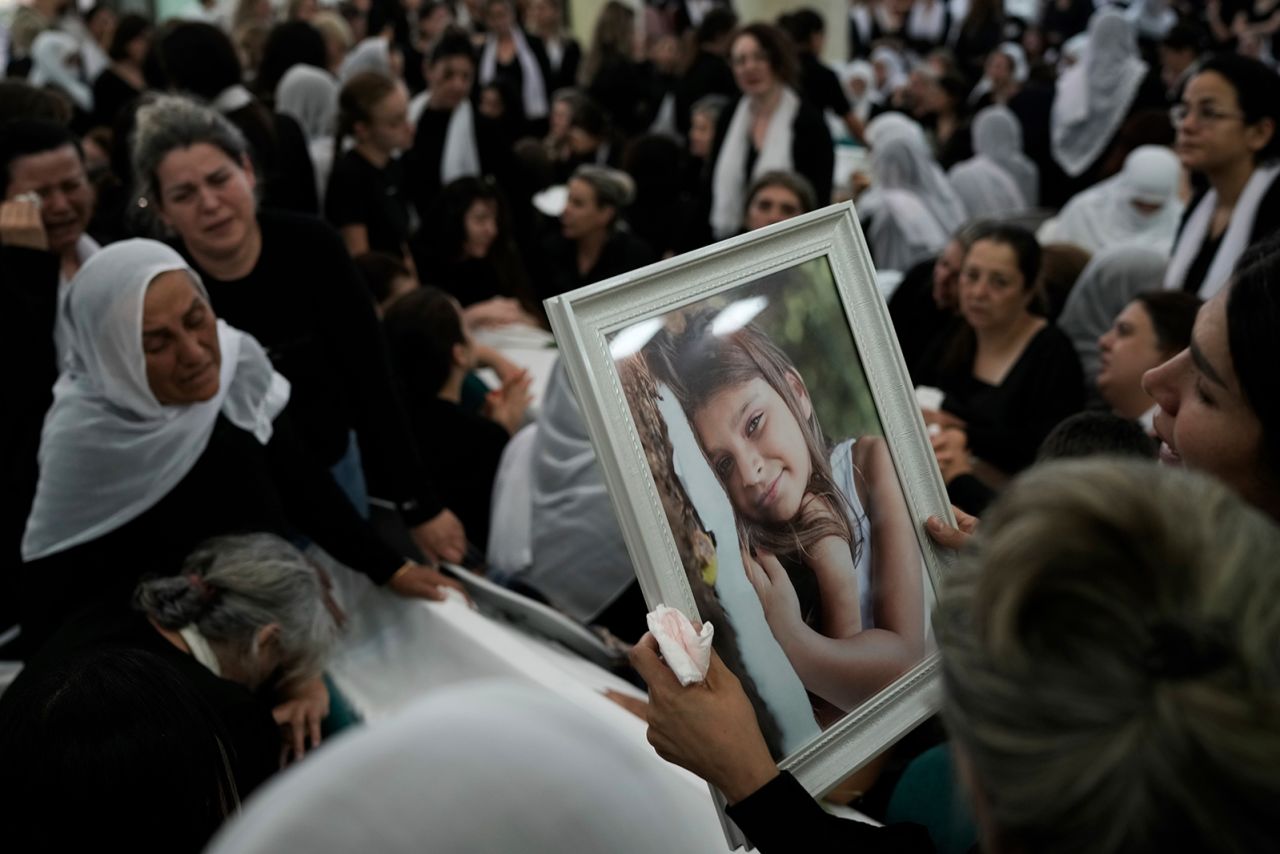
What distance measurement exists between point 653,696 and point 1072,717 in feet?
1.90

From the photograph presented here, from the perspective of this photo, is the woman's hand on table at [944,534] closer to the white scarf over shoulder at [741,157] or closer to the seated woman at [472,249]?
the seated woman at [472,249]

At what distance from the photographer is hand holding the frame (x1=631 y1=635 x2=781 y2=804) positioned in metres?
1.11

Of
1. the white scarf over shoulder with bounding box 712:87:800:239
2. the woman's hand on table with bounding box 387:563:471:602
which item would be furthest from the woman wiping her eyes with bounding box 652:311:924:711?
the white scarf over shoulder with bounding box 712:87:800:239

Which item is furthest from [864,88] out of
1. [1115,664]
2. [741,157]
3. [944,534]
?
[1115,664]

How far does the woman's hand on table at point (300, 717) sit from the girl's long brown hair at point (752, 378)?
110cm

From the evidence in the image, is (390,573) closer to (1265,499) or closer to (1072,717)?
(1265,499)

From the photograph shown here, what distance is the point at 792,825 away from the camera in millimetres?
1071

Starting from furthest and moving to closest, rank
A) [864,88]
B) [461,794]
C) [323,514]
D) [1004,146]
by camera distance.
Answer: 1. [864,88]
2. [1004,146]
3. [323,514]
4. [461,794]

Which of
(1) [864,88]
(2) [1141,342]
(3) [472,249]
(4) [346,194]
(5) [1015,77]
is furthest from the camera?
(1) [864,88]

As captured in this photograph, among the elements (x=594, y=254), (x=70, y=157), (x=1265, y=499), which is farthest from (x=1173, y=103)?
(x=1265, y=499)

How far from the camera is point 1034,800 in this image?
618 mm

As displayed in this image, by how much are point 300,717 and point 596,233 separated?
321 centimetres

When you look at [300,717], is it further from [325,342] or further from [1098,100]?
[1098,100]

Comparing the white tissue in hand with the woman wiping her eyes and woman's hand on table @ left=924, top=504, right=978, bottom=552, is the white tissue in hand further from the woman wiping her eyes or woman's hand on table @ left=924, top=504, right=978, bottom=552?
woman's hand on table @ left=924, top=504, right=978, bottom=552
